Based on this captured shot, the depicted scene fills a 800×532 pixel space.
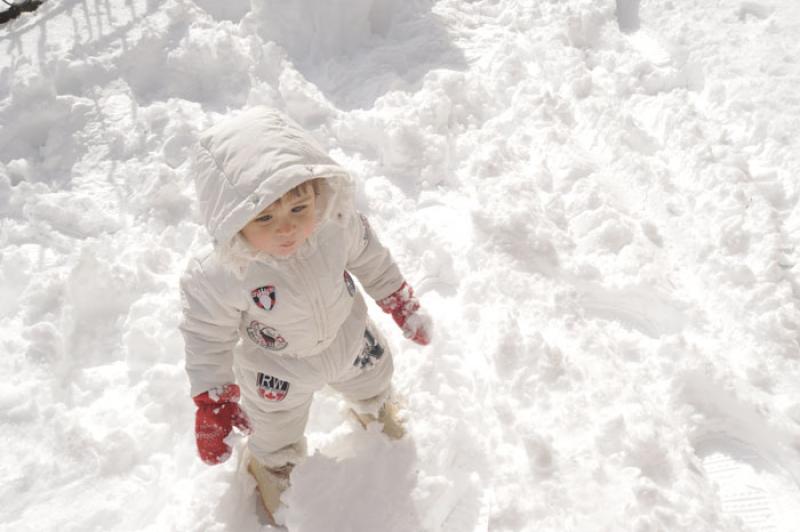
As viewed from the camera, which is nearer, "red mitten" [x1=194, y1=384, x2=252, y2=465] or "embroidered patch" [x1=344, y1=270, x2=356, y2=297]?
"red mitten" [x1=194, y1=384, x2=252, y2=465]

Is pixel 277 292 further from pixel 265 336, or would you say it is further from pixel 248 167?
pixel 248 167

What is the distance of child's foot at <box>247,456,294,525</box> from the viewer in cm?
178

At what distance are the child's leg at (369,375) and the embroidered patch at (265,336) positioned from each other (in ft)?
0.73

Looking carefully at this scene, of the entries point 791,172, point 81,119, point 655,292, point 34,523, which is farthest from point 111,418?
point 791,172

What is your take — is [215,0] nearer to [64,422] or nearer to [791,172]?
[64,422]

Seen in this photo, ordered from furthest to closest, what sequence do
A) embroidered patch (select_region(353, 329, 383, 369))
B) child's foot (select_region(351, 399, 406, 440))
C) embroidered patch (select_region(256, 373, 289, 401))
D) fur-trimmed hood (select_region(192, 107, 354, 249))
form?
child's foot (select_region(351, 399, 406, 440))
embroidered patch (select_region(353, 329, 383, 369))
embroidered patch (select_region(256, 373, 289, 401))
fur-trimmed hood (select_region(192, 107, 354, 249))

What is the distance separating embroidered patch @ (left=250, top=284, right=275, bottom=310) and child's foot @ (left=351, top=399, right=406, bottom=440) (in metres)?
0.56

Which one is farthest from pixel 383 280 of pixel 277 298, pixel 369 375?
pixel 277 298

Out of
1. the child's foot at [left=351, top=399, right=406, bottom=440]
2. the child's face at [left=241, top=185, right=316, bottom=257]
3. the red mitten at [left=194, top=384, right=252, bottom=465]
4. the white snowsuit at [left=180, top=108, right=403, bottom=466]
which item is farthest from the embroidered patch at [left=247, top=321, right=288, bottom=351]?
the child's foot at [left=351, top=399, right=406, bottom=440]

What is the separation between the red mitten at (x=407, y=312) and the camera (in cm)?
177

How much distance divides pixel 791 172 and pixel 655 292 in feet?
2.45

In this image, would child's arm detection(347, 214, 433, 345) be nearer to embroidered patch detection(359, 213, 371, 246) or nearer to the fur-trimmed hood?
embroidered patch detection(359, 213, 371, 246)

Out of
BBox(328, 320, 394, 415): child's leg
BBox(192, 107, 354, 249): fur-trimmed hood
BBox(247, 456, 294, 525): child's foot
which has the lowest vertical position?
BBox(247, 456, 294, 525): child's foot

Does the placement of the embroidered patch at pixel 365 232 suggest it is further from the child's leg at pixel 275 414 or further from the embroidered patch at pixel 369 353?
the child's leg at pixel 275 414
